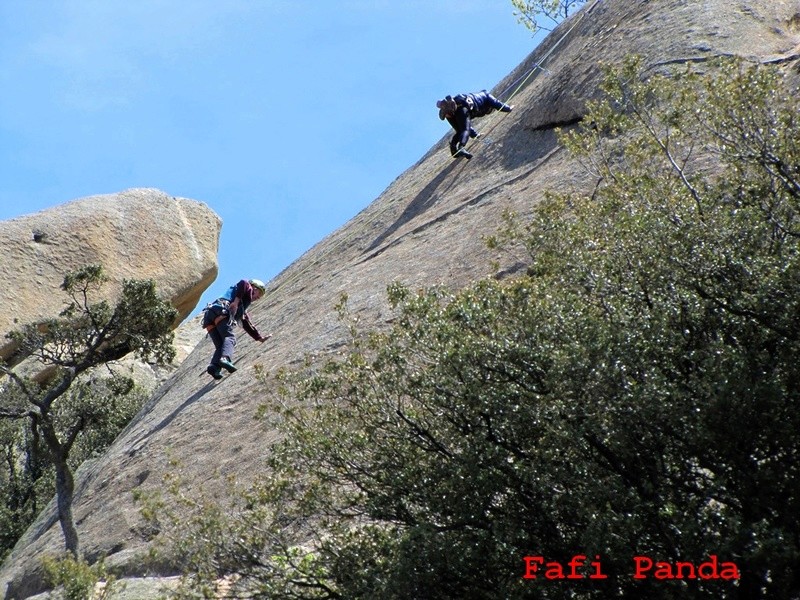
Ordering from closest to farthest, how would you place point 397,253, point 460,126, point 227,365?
point 227,365 → point 397,253 → point 460,126

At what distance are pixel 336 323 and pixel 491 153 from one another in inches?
183

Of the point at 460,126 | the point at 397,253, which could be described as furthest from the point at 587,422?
the point at 460,126

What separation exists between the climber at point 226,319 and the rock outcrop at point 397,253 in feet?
0.88

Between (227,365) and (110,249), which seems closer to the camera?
(227,365)

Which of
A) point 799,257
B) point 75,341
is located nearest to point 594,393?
point 799,257

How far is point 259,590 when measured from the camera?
30.7 ft

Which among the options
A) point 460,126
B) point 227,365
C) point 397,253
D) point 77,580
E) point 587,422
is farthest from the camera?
point 460,126

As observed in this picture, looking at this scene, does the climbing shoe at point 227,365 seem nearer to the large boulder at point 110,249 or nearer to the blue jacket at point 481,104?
the blue jacket at point 481,104

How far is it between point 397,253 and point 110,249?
10.7 m

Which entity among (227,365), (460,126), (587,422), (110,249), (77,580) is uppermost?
(110,249)

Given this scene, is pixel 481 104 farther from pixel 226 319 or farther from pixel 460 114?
pixel 226 319

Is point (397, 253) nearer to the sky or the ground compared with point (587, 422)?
nearer to the sky

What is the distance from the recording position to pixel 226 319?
17.0 m

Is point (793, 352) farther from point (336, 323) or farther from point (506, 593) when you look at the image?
point (336, 323)
